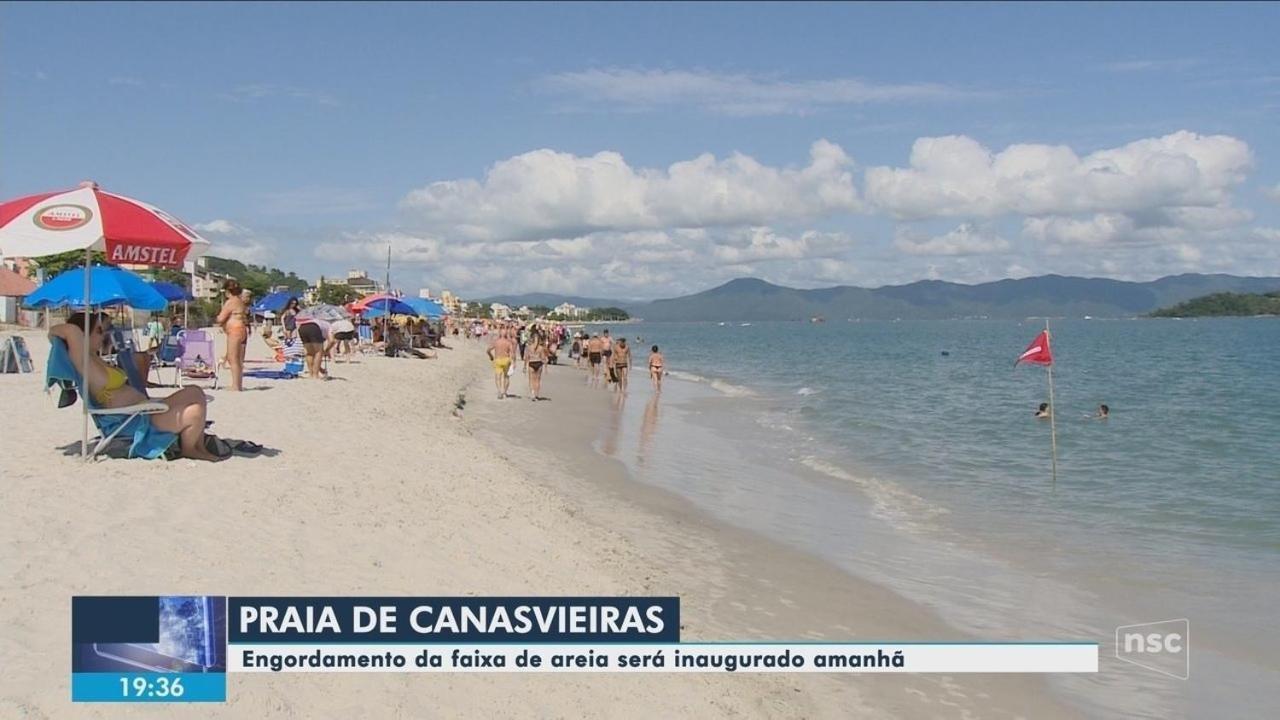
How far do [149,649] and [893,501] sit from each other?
9426 millimetres

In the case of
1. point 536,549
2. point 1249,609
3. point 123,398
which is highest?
point 123,398

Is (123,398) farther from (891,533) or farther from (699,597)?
(891,533)

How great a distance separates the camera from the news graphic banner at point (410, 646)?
4.20 m

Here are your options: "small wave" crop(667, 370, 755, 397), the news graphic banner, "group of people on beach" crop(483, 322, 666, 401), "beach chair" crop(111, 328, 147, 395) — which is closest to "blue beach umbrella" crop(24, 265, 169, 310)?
"beach chair" crop(111, 328, 147, 395)

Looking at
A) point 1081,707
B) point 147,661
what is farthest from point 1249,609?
point 147,661

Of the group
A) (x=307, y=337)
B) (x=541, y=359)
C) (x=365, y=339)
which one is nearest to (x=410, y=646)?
(x=307, y=337)

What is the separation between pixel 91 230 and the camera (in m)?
7.52

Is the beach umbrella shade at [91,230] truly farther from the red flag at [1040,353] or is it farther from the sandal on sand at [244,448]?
the red flag at [1040,353]

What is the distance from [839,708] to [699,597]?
1.94 m

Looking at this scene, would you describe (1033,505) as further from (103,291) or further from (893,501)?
(103,291)

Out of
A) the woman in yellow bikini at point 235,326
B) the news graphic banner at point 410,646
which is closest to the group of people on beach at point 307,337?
the woman in yellow bikini at point 235,326

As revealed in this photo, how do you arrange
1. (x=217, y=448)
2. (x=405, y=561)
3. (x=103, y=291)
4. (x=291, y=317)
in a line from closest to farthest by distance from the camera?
(x=405, y=561)
(x=217, y=448)
(x=103, y=291)
(x=291, y=317)

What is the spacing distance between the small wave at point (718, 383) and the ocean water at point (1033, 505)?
8.43 feet

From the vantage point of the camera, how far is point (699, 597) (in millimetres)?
7062
